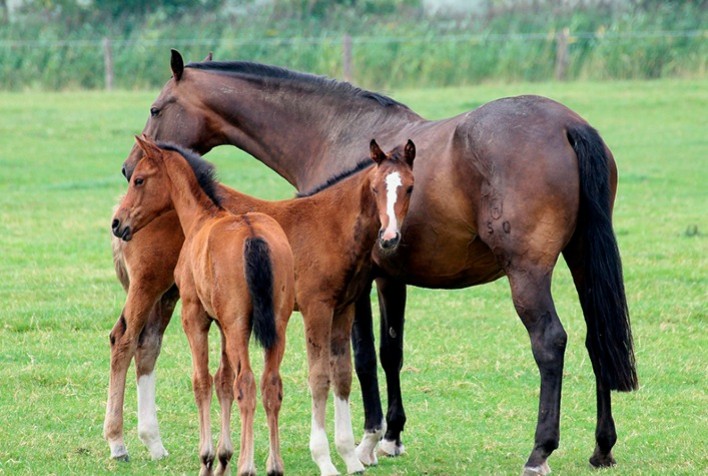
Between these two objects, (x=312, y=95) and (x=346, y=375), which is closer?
(x=346, y=375)

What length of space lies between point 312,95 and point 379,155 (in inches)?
69.2

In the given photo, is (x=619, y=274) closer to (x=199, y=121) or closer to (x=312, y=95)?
(x=312, y=95)

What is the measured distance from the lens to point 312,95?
746 centimetres

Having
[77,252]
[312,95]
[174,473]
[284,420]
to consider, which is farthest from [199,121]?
[77,252]

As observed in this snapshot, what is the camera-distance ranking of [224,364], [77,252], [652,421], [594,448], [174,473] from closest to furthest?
[224,364] → [174,473] → [594,448] → [652,421] → [77,252]

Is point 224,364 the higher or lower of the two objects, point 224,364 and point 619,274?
the lower

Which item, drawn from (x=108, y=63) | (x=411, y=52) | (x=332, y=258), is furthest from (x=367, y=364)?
(x=108, y=63)

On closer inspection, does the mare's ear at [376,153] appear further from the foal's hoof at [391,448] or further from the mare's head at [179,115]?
the mare's head at [179,115]

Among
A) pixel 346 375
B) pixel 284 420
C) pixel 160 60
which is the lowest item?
pixel 160 60

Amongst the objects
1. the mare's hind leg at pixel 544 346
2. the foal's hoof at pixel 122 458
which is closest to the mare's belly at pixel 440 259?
the mare's hind leg at pixel 544 346

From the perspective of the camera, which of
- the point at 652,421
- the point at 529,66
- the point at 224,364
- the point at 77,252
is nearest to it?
the point at 224,364

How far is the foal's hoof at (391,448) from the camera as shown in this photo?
6719 millimetres

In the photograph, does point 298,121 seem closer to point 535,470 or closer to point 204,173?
point 204,173

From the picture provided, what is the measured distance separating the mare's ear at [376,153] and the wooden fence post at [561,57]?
2258 cm
